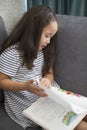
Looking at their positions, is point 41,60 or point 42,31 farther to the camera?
point 41,60

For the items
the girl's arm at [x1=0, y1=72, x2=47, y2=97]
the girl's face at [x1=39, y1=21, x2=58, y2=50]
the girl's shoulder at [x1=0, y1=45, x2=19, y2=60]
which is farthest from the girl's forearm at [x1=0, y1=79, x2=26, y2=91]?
the girl's face at [x1=39, y1=21, x2=58, y2=50]

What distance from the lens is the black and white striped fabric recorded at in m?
1.12

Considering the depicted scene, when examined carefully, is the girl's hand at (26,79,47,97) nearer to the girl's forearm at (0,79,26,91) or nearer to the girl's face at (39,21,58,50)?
the girl's forearm at (0,79,26,91)

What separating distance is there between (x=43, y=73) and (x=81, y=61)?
0.68ft

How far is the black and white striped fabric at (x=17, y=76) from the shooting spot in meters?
1.12

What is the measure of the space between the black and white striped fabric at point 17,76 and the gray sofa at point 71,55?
45 millimetres

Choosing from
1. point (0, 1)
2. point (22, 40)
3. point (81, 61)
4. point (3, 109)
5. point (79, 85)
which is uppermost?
point (0, 1)

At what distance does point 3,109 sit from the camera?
1224 millimetres

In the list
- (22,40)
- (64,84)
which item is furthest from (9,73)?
(64,84)

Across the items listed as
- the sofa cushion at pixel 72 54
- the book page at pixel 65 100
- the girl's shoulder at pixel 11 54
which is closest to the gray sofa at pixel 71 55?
the sofa cushion at pixel 72 54

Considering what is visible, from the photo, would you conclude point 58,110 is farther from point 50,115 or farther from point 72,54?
point 72,54

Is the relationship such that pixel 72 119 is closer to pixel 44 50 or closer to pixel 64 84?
pixel 64 84

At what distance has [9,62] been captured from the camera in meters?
1.12

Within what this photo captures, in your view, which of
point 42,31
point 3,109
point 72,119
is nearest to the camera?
point 72,119
